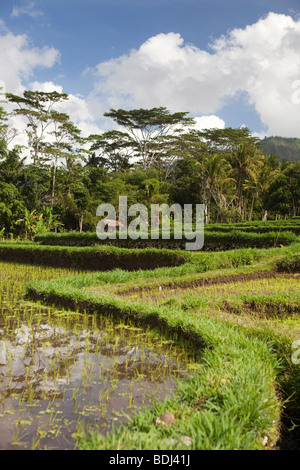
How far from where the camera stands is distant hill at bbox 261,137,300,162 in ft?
430

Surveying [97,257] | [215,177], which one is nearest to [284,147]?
[215,177]

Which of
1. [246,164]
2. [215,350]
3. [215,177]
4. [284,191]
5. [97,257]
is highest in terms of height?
[246,164]

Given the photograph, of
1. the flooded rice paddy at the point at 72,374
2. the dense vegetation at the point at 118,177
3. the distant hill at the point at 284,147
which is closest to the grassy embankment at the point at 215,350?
the flooded rice paddy at the point at 72,374

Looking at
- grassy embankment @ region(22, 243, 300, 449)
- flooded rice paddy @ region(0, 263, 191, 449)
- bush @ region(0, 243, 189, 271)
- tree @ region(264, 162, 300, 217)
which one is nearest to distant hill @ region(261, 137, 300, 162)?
tree @ region(264, 162, 300, 217)

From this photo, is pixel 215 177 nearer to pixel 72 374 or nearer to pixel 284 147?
pixel 72 374

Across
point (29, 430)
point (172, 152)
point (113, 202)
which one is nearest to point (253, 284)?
point (29, 430)

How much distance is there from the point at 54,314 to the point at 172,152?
91.6 ft

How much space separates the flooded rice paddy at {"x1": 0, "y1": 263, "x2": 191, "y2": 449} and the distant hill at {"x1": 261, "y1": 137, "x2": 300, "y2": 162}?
132 metres

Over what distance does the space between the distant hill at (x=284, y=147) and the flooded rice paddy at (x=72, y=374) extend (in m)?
132

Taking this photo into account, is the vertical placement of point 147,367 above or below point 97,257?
below

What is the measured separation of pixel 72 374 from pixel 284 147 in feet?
483

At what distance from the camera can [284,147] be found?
138 metres

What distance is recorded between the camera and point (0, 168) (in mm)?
24375
